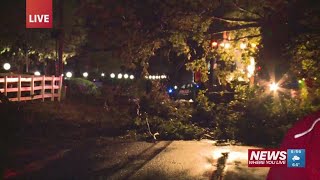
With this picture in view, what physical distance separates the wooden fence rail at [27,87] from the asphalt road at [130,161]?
26.4 feet

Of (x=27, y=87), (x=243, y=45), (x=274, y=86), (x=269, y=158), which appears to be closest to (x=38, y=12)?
(x=27, y=87)

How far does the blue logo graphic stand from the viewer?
114 inches

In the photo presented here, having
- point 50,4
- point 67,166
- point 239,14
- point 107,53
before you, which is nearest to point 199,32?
point 239,14

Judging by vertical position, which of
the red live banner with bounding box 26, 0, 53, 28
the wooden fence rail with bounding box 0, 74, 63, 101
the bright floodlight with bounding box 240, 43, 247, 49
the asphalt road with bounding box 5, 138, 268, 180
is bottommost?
the asphalt road with bounding box 5, 138, 268, 180

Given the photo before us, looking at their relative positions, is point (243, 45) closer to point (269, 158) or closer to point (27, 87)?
point (27, 87)

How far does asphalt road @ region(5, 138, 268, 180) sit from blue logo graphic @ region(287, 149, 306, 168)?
5.13 metres

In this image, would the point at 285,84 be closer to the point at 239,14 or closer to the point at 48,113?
the point at 239,14

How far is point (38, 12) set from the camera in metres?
25.5

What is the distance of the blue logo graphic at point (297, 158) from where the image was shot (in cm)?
289

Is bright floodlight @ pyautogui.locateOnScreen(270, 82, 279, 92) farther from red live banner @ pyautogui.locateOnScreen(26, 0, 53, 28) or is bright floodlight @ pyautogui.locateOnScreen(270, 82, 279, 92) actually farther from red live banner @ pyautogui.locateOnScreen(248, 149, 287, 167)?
red live banner @ pyautogui.locateOnScreen(26, 0, 53, 28)

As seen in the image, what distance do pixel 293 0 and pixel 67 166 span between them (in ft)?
27.0

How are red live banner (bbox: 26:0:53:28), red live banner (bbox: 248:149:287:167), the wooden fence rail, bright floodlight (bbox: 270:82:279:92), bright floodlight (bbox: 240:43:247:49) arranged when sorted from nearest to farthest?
red live banner (bbox: 248:149:287:167)
bright floodlight (bbox: 270:82:279:92)
bright floodlight (bbox: 240:43:247:49)
the wooden fence rail
red live banner (bbox: 26:0:53:28)

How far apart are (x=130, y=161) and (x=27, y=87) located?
39.4 feet

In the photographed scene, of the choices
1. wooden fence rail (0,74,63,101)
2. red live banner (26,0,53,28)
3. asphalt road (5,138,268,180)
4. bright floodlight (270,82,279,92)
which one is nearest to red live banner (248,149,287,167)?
asphalt road (5,138,268,180)
